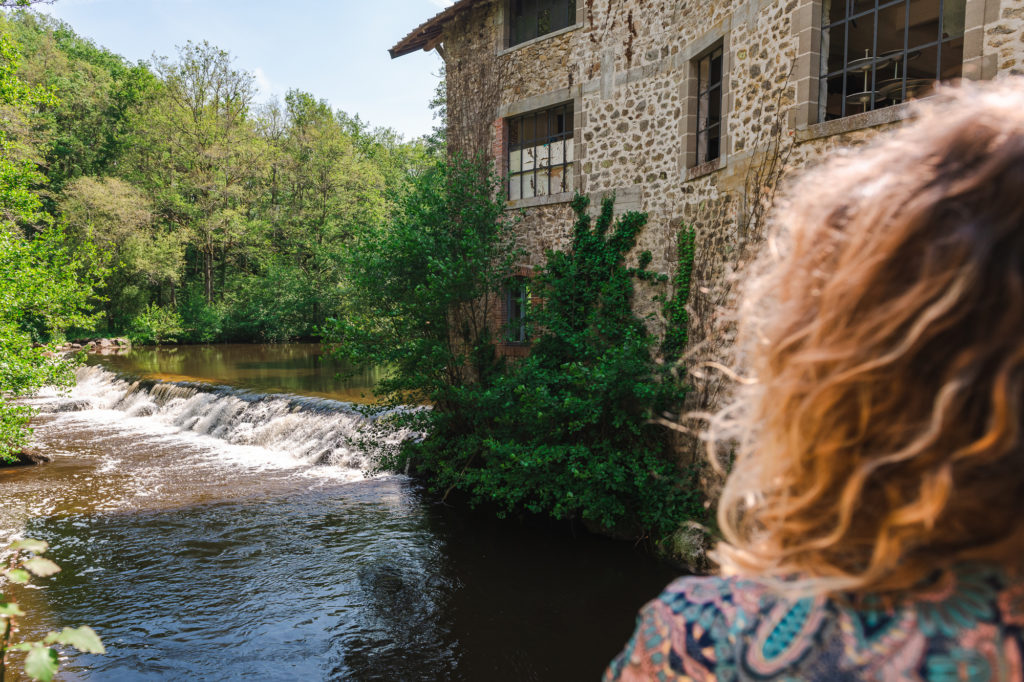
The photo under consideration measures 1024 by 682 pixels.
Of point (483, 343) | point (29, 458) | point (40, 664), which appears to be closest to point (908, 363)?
point (40, 664)

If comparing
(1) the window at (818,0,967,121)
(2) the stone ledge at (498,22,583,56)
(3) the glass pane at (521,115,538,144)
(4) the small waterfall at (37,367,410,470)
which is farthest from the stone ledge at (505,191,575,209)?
(4) the small waterfall at (37,367,410,470)

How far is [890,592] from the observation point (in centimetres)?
64

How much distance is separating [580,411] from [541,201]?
4.19 m

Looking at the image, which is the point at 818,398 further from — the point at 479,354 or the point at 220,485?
the point at 220,485

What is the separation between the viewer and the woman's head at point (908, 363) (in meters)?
0.62

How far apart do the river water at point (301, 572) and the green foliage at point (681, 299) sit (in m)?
2.61

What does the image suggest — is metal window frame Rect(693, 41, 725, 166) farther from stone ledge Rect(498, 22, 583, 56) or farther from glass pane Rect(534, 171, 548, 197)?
glass pane Rect(534, 171, 548, 197)

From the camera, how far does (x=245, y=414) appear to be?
14477 millimetres

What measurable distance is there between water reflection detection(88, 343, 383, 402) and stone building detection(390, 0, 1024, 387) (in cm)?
667

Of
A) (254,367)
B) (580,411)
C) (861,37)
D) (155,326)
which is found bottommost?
(254,367)

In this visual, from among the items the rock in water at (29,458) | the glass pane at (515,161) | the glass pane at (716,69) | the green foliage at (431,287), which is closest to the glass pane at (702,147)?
the glass pane at (716,69)

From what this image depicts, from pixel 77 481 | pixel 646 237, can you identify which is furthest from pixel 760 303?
pixel 77 481

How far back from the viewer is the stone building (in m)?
6.30

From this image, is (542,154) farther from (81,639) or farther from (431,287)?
(81,639)
